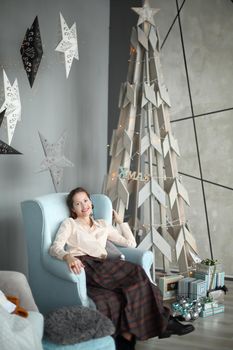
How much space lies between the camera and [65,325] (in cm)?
249

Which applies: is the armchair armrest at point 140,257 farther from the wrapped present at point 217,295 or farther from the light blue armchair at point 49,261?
the wrapped present at point 217,295

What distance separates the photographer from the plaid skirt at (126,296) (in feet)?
10.1

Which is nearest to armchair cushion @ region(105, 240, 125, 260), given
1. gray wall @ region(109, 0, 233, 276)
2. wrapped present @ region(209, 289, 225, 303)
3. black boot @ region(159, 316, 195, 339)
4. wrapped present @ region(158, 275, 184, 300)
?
black boot @ region(159, 316, 195, 339)

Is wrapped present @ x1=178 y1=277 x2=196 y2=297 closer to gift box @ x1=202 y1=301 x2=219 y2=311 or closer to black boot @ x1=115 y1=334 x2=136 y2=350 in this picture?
gift box @ x1=202 y1=301 x2=219 y2=311

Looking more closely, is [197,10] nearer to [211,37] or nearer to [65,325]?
[211,37]

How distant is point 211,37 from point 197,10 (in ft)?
1.00

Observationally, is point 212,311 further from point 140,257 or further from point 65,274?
point 65,274

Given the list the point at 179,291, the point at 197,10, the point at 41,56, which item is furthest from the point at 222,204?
the point at 41,56

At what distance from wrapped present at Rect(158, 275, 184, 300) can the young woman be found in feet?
1.88

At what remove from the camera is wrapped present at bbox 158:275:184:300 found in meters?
4.13

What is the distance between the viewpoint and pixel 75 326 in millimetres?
2477

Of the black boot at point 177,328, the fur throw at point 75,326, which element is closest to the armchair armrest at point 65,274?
the fur throw at point 75,326

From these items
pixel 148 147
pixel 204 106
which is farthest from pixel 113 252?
pixel 204 106

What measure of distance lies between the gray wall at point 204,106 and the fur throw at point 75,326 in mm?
2683
